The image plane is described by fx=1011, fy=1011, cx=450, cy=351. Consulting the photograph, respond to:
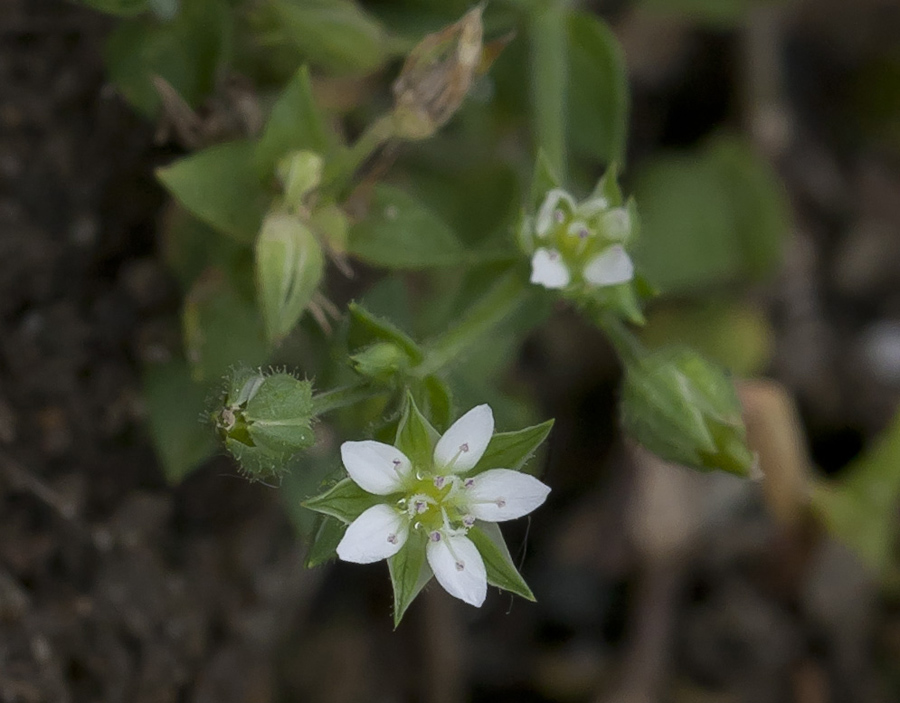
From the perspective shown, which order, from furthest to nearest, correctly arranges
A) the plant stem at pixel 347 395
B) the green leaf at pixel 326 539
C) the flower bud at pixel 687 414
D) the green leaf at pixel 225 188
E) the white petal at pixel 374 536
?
1. the green leaf at pixel 225 188
2. the flower bud at pixel 687 414
3. the plant stem at pixel 347 395
4. the green leaf at pixel 326 539
5. the white petal at pixel 374 536

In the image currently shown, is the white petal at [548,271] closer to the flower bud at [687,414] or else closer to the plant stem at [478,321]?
the plant stem at [478,321]

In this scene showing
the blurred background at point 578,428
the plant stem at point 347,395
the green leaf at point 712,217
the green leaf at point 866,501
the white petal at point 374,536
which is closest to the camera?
the white petal at point 374,536

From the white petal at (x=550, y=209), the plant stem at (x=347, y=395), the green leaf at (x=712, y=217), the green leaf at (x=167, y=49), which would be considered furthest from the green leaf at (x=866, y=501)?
the green leaf at (x=167, y=49)

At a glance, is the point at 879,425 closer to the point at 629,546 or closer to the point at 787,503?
the point at 787,503

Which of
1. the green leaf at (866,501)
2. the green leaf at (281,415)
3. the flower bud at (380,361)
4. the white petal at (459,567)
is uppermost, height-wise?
the green leaf at (281,415)

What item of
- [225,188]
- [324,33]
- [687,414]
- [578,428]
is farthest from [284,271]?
[578,428]

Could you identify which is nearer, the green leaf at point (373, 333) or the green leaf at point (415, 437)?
the green leaf at point (415, 437)

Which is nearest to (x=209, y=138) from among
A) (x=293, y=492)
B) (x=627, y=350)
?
(x=293, y=492)

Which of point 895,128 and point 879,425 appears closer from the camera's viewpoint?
point 879,425
